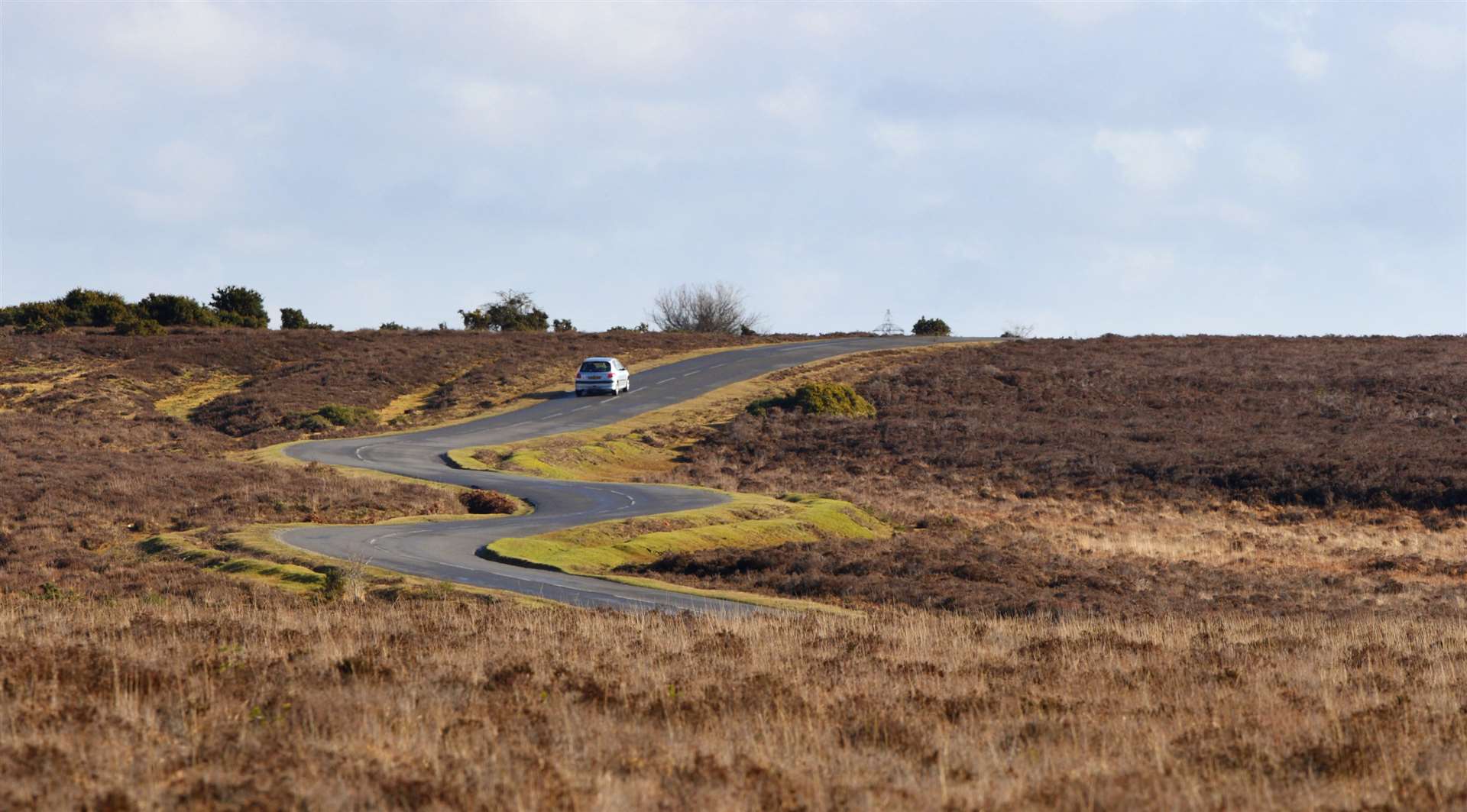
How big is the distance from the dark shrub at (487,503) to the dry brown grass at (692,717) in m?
18.2

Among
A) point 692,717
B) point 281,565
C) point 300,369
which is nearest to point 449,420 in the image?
point 300,369

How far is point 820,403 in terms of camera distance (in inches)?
2383

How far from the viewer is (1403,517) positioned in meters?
42.3

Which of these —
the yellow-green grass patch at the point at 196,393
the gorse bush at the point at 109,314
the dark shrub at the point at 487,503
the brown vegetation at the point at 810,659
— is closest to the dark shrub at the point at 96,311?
the gorse bush at the point at 109,314

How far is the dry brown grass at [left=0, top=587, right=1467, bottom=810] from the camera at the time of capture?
25.6 feet

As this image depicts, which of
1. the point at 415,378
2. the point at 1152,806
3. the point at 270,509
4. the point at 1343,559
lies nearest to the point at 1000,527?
the point at 1343,559

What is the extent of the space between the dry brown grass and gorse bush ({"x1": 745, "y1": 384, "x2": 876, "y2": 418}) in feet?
143

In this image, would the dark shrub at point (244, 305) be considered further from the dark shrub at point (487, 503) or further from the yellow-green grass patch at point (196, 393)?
the dark shrub at point (487, 503)

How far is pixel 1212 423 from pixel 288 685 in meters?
53.7

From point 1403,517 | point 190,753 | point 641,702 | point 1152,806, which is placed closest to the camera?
point 1152,806

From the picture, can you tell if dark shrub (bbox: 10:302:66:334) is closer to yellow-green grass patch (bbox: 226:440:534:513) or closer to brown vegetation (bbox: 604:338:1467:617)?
yellow-green grass patch (bbox: 226:440:534:513)

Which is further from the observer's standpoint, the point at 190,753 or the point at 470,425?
the point at 470,425

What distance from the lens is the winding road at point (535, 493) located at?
896 inches

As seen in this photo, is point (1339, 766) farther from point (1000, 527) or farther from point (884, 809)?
point (1000, 527)
